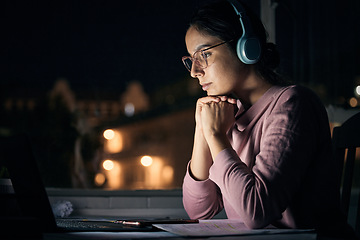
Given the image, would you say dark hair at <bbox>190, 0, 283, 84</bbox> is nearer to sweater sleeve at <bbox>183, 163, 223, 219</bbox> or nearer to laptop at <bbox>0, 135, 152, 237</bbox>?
sweater sleeve at <bbox>183, 163, 223, 219</bbox>

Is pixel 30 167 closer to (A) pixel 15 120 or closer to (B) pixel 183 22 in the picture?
(A) pixel 15 120

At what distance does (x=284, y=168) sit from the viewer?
92cm

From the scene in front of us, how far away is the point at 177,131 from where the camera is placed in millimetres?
2248

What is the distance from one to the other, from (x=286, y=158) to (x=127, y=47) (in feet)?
5.06

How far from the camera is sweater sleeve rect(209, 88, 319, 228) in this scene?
2.87 feet

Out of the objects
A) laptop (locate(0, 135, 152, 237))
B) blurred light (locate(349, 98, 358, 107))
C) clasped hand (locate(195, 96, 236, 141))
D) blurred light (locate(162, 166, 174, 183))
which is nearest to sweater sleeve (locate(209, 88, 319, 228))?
clasped hand (locate(195, 96, 236, 141))

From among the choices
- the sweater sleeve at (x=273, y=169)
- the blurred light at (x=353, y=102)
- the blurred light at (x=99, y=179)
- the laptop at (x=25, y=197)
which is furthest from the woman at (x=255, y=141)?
the blurred light at (x=353, y=102)

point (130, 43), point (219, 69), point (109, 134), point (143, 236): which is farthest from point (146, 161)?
point (143, 236)

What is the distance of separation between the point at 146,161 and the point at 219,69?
1.13 metres

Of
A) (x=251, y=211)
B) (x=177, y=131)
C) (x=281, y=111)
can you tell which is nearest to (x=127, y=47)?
(x=177, y=131)

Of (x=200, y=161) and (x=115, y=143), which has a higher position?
(x=115, y=143)

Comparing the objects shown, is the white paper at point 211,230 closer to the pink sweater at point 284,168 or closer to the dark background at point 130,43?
the pink sweater at point 284,168

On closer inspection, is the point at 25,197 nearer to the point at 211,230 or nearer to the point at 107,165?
the point at 211,230

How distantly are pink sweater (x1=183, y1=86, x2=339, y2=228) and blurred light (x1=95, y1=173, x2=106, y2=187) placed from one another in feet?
3.96
